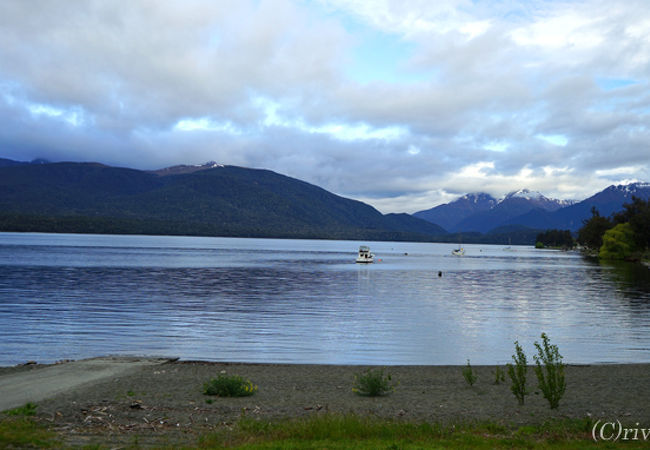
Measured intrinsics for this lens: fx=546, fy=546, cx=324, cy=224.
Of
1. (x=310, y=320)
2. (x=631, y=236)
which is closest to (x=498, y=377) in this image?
(x=310, y=320)

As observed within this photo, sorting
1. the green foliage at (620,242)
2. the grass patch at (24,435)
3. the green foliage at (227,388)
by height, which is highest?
the green foliage at (620,242)

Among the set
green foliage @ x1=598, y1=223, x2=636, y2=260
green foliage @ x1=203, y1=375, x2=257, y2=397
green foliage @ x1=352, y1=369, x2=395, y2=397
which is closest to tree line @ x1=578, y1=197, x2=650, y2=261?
green foliage @ x1=598, y1=223, x2=636, y2=260

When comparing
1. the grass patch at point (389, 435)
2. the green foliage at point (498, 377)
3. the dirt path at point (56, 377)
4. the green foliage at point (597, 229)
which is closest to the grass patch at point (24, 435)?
the dirt path at point (56, 377)

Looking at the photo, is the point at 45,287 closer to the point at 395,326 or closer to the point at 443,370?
the point at 395,326

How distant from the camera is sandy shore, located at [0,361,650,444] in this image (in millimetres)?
13180

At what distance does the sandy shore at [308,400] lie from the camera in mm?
13180

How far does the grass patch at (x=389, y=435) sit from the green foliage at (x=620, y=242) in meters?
147

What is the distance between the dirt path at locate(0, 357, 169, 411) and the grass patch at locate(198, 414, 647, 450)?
6.60 metres

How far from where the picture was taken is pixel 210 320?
35.8m

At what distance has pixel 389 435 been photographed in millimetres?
11484

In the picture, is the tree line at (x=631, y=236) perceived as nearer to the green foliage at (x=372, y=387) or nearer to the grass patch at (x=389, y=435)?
the green foliage at (x=372, y=387)

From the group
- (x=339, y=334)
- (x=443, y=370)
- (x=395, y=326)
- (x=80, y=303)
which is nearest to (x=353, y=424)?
(x=443, y=370)

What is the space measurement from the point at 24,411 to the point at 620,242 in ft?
505

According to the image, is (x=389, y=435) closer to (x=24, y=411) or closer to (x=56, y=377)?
(x=24, y=411)
